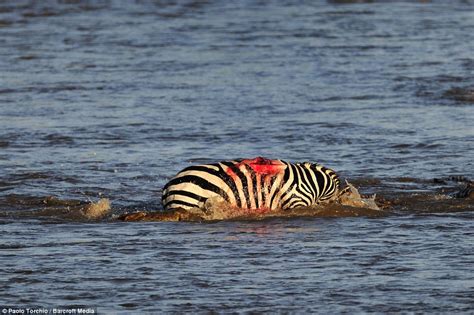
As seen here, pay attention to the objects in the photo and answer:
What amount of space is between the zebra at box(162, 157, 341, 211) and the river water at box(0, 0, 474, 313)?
0.27 metres

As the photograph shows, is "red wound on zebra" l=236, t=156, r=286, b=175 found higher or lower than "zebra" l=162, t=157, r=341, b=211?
higher

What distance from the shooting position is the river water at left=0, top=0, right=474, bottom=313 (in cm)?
885

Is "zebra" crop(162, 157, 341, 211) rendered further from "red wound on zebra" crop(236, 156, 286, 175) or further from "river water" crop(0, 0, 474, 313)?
"river water" crop(0, 0, 474, 313)

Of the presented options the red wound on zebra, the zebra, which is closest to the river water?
the zebra

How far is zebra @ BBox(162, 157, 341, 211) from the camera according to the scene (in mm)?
11055

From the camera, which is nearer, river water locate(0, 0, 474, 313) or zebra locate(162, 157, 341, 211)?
river water locate(0, 0, 474, 313)

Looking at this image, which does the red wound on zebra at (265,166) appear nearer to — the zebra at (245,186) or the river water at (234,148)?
the zebra at (245,186)

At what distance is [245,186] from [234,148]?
12.0 ft

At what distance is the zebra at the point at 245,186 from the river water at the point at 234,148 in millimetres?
270

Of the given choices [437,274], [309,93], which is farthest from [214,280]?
[309,93]

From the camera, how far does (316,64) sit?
21.6m

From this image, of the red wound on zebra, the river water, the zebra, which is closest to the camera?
the river water

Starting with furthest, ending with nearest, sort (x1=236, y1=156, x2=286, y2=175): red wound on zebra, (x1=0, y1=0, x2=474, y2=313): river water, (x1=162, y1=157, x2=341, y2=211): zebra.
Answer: (x1=236, y1=156, x2=286, y2=175): red wound on zebra, (x1=162, y1=157, x2=341, y2=211): zebra, (x1=0, y1=0, x2=474, y2=313): river water

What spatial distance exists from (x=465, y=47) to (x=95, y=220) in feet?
41.9
